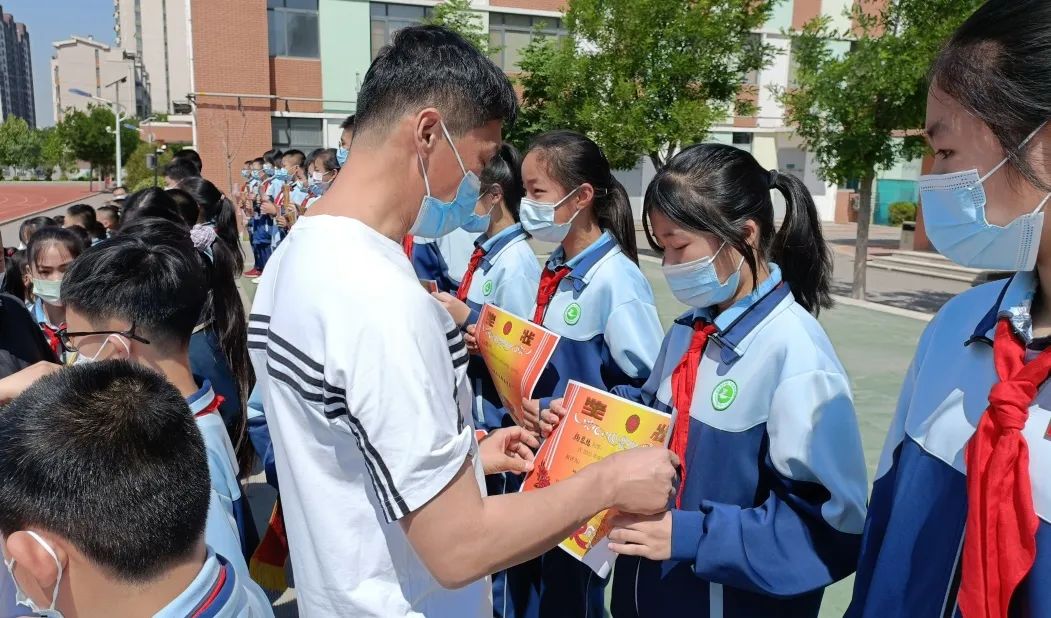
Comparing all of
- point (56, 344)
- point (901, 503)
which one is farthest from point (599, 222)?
point (56, 344)

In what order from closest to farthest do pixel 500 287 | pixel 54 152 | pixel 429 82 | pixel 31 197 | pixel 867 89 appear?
pixel 429 82
pixel 500 287
pixel 867 89
pixel 31 197
pixel 54 152

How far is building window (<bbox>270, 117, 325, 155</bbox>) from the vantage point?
23156 mm

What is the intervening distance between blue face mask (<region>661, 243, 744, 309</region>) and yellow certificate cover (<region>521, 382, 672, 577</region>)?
1.21 ft

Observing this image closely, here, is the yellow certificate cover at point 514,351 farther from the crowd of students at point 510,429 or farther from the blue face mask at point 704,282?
the blue face mask at point 704,282

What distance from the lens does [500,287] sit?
3619 millimetres

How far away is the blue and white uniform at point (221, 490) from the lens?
1712 mm

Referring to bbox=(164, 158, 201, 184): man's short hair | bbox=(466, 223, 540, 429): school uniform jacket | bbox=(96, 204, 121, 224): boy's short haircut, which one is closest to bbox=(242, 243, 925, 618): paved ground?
bbox=(466, 223, 540, 429): school uniform jacket

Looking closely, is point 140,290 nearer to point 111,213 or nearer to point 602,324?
point 602,324

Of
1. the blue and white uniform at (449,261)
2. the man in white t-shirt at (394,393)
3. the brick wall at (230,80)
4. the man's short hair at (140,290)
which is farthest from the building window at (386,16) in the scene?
the man in white t-shirt at (394,393)

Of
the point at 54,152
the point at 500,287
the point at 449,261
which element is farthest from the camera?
the point at 54,152

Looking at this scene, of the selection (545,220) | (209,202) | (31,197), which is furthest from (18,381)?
(31,197)

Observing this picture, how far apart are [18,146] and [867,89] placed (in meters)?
72.2

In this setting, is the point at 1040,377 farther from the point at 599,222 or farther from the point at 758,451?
the point at 599,222

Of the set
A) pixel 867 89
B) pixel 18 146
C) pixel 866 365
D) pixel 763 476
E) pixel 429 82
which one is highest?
pixel 867 89
